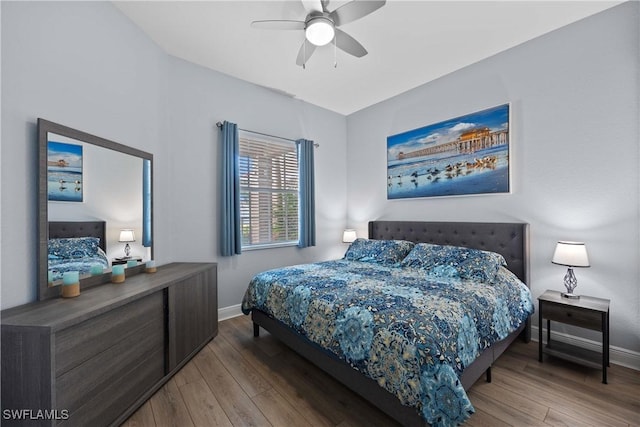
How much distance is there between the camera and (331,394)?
1.89 metres

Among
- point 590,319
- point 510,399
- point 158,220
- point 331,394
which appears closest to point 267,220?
point 158,220

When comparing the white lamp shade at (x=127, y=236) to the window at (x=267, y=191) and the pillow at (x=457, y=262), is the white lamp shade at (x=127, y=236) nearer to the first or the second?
the window at (x=267, y=191)

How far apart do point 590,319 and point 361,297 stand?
1.83 metres

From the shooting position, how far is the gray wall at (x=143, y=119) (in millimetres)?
1495

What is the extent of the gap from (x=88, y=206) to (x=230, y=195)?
4.74 feet

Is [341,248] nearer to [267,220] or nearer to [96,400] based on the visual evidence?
[267,220]

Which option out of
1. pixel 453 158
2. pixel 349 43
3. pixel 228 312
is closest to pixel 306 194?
pixel 228 312

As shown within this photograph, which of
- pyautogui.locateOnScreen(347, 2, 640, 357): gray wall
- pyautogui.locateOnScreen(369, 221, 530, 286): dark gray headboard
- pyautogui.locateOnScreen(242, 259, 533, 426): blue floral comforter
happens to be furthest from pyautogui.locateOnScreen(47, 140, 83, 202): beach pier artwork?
pyautogui.locateOnScreen(347, 2, 640, 357): gray wall

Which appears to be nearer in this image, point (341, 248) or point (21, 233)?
point (21, 233)

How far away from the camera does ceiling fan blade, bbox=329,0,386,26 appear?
180 cm

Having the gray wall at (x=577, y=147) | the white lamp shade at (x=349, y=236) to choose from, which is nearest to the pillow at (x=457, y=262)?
the gray wall at (x=577, y=147)

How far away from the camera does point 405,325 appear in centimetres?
150

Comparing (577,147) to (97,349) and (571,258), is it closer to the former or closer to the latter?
(571,258)

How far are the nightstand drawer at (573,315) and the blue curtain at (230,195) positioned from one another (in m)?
3.19
